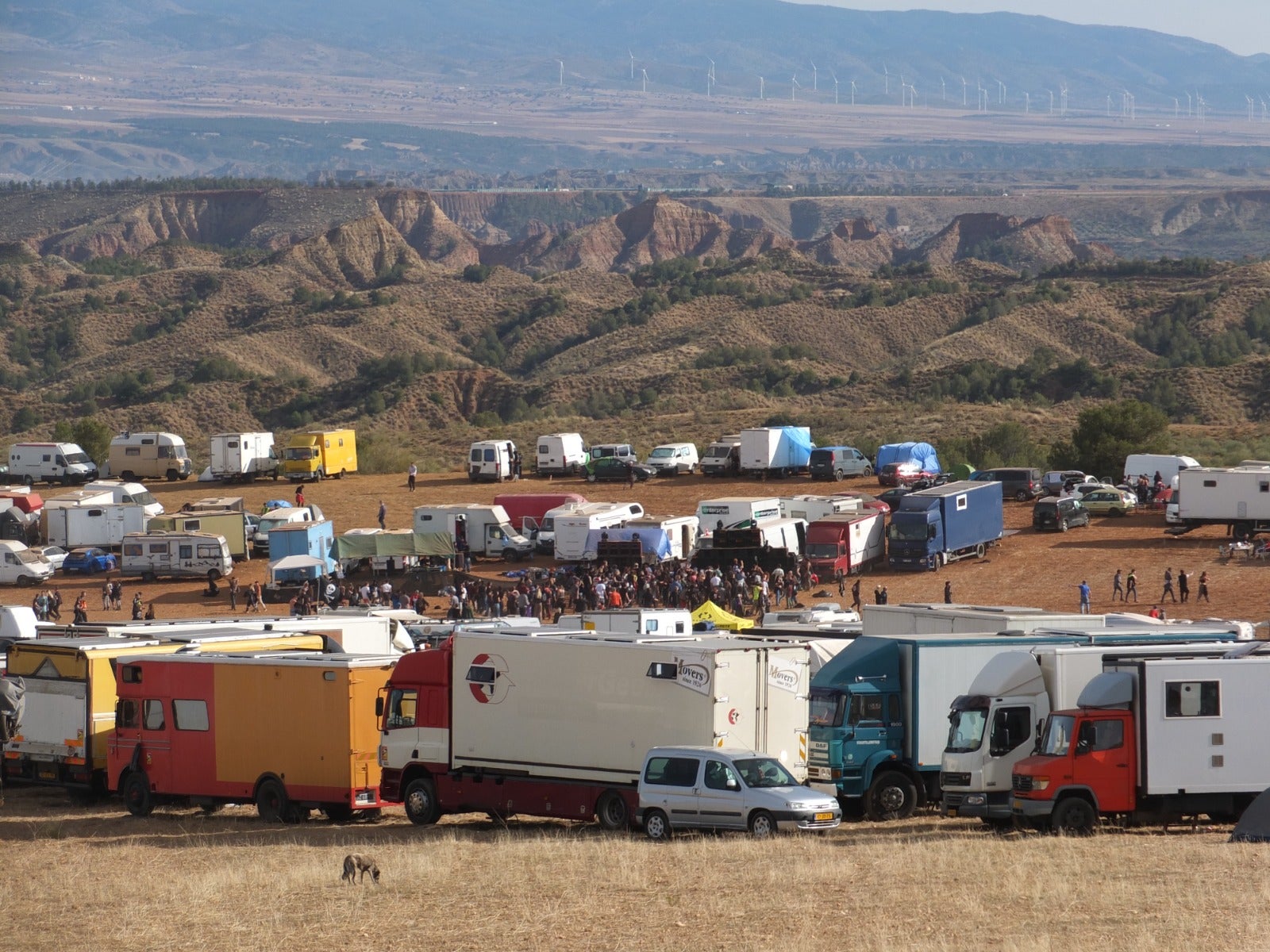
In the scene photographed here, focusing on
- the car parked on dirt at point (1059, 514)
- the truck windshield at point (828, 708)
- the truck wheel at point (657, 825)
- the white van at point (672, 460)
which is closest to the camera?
the truck wheel at point (657, 825)

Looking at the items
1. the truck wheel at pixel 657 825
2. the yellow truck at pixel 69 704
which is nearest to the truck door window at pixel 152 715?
the yellow truck at pixel 69 704

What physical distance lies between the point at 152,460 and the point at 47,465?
14.1 ft

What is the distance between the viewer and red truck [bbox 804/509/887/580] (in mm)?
46812

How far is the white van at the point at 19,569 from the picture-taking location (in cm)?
5147

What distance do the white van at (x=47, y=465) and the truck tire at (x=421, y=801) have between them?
53136mm

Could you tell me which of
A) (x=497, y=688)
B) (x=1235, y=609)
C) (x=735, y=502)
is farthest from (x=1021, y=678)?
(x=735, y=502)

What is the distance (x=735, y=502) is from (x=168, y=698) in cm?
2874

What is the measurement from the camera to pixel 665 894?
52.3 ft

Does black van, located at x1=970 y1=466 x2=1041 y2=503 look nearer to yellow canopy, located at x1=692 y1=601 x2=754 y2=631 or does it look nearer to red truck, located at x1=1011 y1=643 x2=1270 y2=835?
yellow canopy, located at x1=692 y1=601 x2=754 y2=631

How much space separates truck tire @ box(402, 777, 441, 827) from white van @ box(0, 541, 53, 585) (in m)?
32.8

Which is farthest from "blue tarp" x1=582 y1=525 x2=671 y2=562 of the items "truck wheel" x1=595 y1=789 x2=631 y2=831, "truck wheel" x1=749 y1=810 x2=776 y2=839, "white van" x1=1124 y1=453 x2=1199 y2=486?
"truck wheel" x1=749 y1=810 x2=776 y2=839

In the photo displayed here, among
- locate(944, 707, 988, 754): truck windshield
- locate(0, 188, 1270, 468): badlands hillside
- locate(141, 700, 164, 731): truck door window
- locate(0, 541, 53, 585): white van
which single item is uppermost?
locate(0, 188, 1270, 468): badlands hillside

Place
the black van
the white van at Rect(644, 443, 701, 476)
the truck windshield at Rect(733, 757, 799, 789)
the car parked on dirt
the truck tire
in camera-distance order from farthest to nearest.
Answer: the white van at Rect(644, 443, 701, 476), the black van, the car parked on dirt, the truck tire, the truck windshield at Rect(733, 757, 799, 789)

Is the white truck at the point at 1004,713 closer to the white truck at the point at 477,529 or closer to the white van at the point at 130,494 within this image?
the white truck at the point at 477,529
